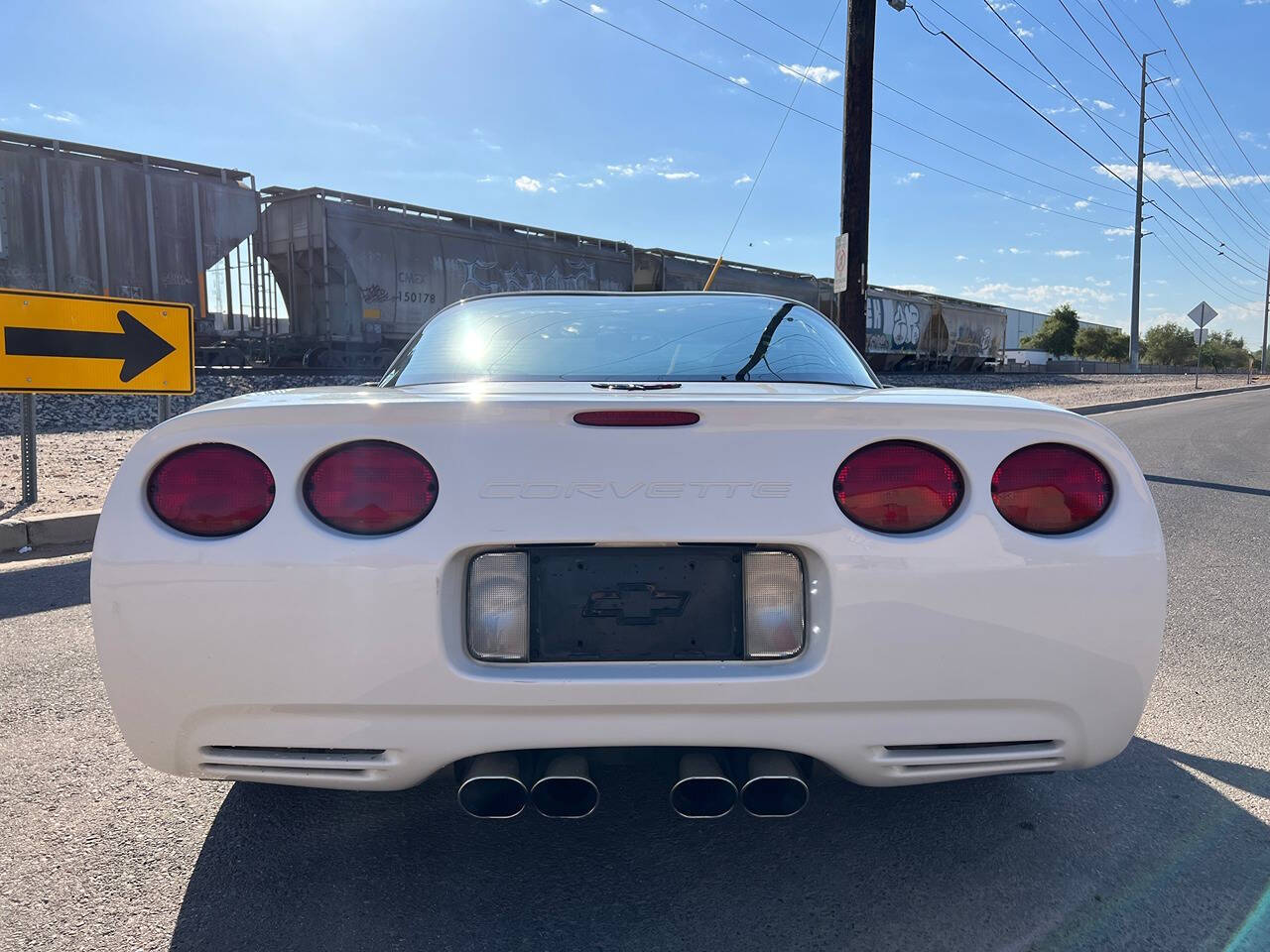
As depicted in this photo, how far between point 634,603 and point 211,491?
2.77ft

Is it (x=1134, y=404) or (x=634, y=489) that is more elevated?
(x=634, y=489)

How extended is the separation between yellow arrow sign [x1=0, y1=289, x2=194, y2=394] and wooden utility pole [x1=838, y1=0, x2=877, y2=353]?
6012 millimetres

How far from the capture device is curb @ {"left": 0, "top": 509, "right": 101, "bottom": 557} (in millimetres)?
5137

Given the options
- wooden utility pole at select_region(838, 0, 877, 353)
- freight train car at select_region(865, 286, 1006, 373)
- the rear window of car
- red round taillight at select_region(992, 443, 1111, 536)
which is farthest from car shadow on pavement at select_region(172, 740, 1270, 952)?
freight train car at select_region(865, 286, 1006, 373)

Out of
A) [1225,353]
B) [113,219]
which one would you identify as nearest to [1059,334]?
[1225,353]

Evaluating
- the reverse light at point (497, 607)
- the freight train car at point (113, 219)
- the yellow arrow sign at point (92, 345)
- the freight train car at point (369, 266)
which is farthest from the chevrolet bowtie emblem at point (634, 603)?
the freight train car at point (369, 266)

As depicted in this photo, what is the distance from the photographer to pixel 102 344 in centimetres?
578

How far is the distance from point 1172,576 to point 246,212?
16.3 meters

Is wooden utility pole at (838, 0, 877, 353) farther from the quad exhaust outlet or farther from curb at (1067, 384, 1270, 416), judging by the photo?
the quad exhaust outlet

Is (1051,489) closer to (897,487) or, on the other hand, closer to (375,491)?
(897,487)

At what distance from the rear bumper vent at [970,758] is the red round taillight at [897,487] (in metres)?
0.44

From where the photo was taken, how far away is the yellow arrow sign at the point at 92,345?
5.46 m

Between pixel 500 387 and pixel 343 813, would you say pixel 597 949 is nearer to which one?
pixel 343 813

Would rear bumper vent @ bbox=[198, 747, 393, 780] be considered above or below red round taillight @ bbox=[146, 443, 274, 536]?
below
